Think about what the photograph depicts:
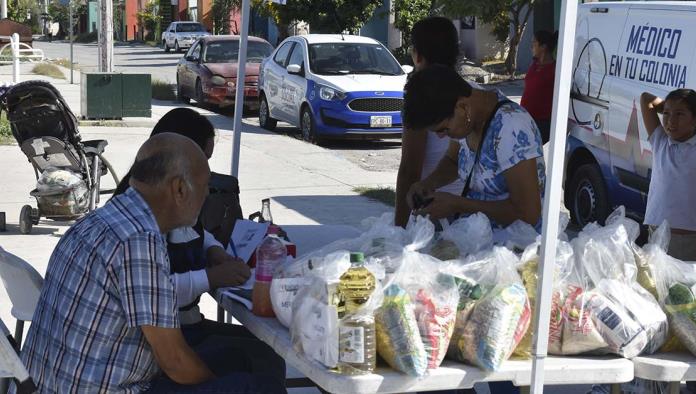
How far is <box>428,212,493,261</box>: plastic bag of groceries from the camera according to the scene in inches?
140

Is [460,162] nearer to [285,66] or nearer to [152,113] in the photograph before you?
[285,66]

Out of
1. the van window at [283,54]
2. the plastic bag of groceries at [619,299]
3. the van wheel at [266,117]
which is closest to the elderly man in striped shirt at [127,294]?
the plastic bag of groceries at [619,299]

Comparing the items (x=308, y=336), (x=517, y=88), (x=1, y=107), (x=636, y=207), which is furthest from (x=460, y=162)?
(x=517, y=88)

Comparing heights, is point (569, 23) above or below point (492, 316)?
above

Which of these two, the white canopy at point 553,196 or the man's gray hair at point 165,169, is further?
the man's gray hair at point 165,169

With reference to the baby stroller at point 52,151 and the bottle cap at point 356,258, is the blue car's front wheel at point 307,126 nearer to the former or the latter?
the baby stroller at point 52,151

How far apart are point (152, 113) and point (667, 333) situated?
16.4 metres

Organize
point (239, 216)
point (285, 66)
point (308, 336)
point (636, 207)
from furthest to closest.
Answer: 1. point (285, 66)
2. point (636, 207)
3. point (239, 216)
4. point (308, 336)

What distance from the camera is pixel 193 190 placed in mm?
3260

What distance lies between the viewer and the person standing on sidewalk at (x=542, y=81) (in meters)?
10.0

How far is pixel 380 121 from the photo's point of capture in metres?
15.1

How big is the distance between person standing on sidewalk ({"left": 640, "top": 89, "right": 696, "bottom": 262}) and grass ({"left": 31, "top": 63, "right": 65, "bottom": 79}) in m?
26.4

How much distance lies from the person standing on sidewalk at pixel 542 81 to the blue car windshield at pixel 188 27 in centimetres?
4197

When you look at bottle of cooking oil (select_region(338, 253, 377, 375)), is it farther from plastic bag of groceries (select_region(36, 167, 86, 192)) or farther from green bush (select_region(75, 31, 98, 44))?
green bush (select_region(75, 31, 98, 44))
